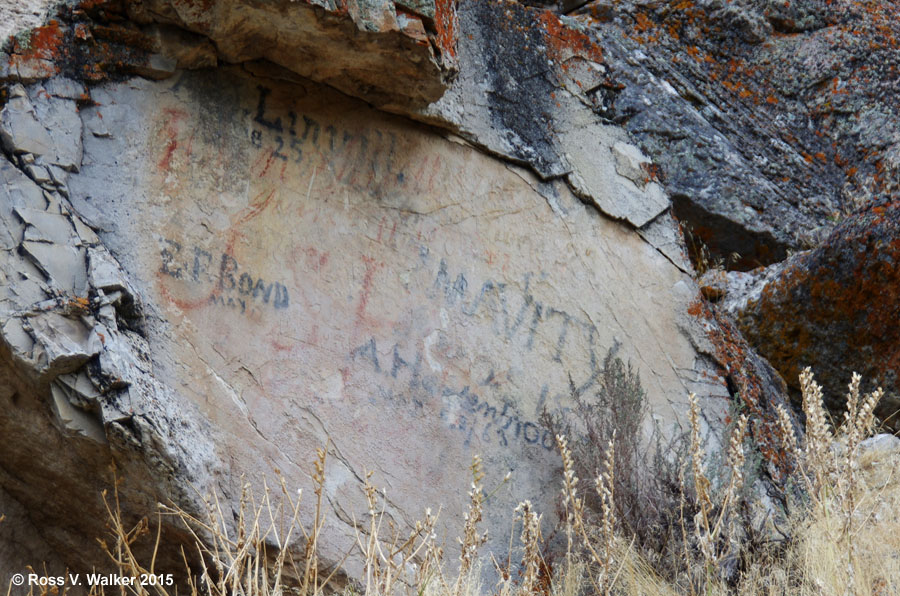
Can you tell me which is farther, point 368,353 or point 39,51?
point 368,353

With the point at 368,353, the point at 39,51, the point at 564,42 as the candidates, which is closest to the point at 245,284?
the point at 368,353

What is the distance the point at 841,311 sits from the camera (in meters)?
4.20

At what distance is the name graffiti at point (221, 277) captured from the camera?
10.5 ft

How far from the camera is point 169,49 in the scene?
10.8 feet

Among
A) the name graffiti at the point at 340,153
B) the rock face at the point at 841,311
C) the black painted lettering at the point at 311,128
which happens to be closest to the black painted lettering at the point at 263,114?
the name graffiti at the point at 340,153

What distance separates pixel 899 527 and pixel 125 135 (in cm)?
309

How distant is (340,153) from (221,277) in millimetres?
723

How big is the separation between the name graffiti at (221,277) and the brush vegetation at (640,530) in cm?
71

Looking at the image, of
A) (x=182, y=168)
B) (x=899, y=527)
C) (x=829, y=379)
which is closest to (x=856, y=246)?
(x=829, y=379)

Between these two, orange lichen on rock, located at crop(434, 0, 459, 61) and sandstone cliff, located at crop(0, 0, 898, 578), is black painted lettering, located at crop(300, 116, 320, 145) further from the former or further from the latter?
orange lichen on rock, located at crop(434, 0, 459, 61)

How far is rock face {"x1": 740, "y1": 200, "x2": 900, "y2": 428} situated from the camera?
13.3ft

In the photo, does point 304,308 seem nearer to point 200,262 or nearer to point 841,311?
point 200,262

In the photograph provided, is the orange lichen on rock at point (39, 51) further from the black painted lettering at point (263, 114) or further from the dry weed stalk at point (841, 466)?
the dry weed stalk at point (841, 466)

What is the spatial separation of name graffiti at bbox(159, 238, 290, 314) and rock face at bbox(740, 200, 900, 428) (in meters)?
2.48
